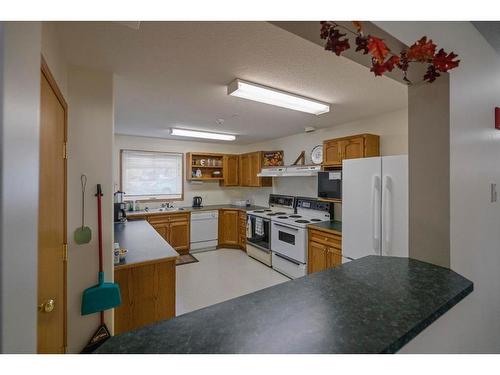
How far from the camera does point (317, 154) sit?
4027mm

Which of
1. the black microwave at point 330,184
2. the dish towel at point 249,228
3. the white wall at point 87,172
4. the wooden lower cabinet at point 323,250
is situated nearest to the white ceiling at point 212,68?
the white wall at point 87,172

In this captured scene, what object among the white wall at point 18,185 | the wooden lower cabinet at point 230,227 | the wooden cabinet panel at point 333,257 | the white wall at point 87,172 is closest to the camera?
the white wall at point 18,185

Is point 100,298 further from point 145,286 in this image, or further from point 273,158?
point 273,158

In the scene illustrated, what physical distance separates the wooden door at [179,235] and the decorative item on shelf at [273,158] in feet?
6.81

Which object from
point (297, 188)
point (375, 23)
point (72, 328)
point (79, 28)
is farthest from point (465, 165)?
point (297, 188)

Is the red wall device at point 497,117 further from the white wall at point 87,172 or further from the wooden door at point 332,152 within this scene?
the white wall at point 87,172

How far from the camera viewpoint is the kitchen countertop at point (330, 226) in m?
3.01

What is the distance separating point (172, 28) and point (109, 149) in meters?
1.02

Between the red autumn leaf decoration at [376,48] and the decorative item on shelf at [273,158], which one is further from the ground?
the decorative item on shelf at [273,158]

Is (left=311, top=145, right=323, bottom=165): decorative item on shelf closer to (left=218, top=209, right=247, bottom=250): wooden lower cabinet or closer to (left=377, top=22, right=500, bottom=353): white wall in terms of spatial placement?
(left=218, top=209, right=247, bottom=250): wooden lower cabinet

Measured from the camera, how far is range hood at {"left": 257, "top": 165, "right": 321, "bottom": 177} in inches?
143

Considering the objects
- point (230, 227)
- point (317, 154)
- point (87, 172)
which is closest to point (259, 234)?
point (230, 227)

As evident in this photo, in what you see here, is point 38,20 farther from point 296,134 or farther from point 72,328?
point 296,134

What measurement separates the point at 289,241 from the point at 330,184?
1073 millimetres
